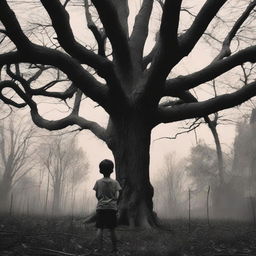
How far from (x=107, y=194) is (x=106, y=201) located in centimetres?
10

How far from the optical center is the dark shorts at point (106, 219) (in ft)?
13.9

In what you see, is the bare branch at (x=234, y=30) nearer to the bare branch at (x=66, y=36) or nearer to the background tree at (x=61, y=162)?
the bare branch at (x=66, y=36)

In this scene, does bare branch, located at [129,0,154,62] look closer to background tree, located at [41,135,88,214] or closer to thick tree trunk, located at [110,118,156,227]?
thick tree trunk, located at [110,118,156,227]

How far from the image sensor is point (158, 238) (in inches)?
204

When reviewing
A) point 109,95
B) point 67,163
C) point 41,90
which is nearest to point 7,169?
point 67,163

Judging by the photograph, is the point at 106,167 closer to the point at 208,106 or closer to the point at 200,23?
the point at 200,23

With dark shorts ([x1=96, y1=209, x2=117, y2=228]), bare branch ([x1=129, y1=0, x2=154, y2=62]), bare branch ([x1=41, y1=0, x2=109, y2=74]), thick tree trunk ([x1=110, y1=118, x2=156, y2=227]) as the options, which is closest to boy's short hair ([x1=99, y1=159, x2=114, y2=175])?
dark shorts ([x1=96, y1=209, x2=117, y2=228])

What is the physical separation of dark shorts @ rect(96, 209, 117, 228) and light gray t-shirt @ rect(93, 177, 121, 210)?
6cm

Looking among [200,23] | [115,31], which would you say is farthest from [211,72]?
[115,31]

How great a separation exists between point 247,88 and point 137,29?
12.9 feet

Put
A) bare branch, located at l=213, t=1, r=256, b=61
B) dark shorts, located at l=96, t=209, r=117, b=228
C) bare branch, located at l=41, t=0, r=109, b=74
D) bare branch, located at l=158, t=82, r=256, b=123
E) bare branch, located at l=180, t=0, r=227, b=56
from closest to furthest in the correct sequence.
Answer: dark shorts, located at l=96, t=209, r=117, b=228 < bare branch, located at l=41, t=0, r=109, b=74 < bare branch, located at l=180, t=0, r=227, b=56 < bare branch, located at l=158, t=82, r=256, b=123 < bare branch, located at l=213, t=1, r=256, b=61

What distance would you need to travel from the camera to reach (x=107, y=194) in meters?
Result: 4.41

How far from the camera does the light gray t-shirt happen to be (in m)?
4.36

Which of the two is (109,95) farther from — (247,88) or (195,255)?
(195,255)
